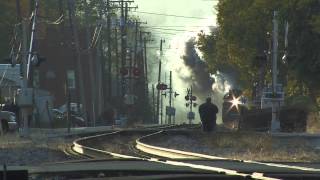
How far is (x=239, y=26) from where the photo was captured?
57.8 m

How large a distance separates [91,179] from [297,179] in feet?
8.99

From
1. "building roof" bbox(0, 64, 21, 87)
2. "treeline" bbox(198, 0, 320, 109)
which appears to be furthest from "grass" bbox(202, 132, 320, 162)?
"building roof" bbox(0, 64, 21, 87)

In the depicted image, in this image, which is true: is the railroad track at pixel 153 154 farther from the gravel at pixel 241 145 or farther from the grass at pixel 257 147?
the grass at pixel 257 147

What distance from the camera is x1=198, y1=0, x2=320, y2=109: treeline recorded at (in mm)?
48281

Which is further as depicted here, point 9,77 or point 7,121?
point 9,77

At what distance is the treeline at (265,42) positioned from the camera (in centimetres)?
4828

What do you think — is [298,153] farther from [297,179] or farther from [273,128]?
[273,128]

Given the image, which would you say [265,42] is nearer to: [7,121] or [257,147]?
[7,121]

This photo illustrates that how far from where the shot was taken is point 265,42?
56656 millimetres

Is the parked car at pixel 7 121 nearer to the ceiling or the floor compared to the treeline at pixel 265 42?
nearer to the floor

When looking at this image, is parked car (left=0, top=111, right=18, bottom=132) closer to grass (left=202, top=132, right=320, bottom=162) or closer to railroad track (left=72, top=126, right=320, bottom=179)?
railroad track (left=72, top=126, right=320, bottom=179)

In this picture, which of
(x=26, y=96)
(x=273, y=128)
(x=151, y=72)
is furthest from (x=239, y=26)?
(x=151, y=72)

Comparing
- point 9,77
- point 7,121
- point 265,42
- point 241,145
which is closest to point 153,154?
point 241,145

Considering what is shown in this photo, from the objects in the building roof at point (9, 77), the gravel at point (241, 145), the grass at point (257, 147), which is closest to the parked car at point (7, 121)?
the gravel at point (241, 145)
